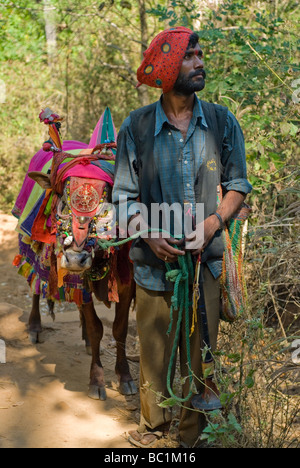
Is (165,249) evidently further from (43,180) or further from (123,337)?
(123,337)

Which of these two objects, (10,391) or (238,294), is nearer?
(238,294)

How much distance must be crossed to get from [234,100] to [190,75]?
7.46ft

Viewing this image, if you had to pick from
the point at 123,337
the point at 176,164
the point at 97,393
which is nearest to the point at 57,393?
the point at 97,393

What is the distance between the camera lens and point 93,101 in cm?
1099

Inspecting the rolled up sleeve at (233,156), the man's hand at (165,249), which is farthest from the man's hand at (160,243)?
the rolled up sleeve at (233,156)

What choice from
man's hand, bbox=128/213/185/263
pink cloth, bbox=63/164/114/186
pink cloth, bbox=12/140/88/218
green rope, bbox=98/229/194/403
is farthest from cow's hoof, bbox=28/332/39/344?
man's hand, bbox=128/213/185/263

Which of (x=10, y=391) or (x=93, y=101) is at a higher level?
(x=93, y=101)

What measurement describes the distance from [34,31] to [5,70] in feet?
10.3

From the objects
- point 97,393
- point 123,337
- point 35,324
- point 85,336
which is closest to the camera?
point 97,393

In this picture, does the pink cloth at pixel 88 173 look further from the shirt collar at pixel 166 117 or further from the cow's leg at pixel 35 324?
the cow's leg at pixel 35 324

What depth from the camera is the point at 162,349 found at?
3.41m

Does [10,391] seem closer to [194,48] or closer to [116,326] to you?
[116,326]

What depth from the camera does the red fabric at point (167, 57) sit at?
124 inches

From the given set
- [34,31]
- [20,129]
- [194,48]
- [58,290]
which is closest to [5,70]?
[20,129]
